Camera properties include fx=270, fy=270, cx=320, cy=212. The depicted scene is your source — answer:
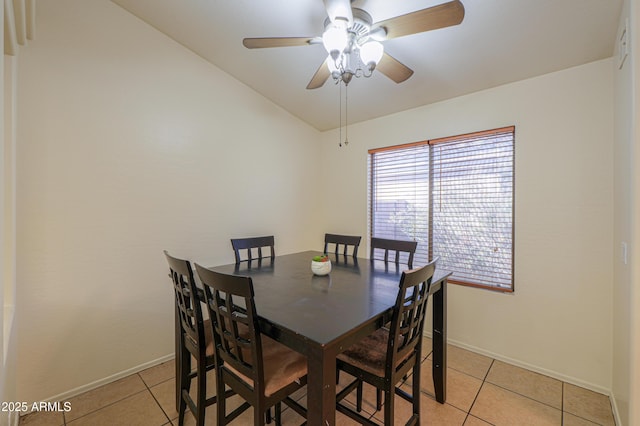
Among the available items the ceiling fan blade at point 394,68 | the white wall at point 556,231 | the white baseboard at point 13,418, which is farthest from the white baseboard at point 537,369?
the white baseboard at point 13,418

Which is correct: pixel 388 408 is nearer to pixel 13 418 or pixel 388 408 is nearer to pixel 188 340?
pixel 188 340

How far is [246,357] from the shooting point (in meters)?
1.36

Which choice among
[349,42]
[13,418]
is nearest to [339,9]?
[349,42]

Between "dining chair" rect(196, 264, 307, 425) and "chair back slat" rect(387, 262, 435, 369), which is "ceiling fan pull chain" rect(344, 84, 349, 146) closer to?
"chair back slat" rect(387, 262, 435, 369)

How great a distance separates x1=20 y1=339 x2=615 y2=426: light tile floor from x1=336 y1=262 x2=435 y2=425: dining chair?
45 centimetres

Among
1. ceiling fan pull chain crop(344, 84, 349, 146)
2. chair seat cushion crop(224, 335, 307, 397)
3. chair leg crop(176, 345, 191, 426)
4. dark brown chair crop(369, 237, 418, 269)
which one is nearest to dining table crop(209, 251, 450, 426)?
dark brown chair crop(369, 237, 418, 269)

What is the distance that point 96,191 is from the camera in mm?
1997

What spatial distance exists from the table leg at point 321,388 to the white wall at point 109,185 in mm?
1862

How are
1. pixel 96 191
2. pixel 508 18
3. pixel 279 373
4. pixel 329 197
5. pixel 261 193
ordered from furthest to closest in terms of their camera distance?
pixel 329 197 < pixel 261 193 < pixel 96 191 < pixel 508 18 < pixel 279 373

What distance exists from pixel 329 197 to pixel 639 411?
3.02 metres

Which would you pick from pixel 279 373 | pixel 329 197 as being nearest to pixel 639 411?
pixel 279 373

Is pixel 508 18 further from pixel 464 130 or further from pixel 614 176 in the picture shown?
pixel 614 176

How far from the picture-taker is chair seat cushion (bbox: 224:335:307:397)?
1241 mm

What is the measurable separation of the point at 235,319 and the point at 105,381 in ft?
5.57
